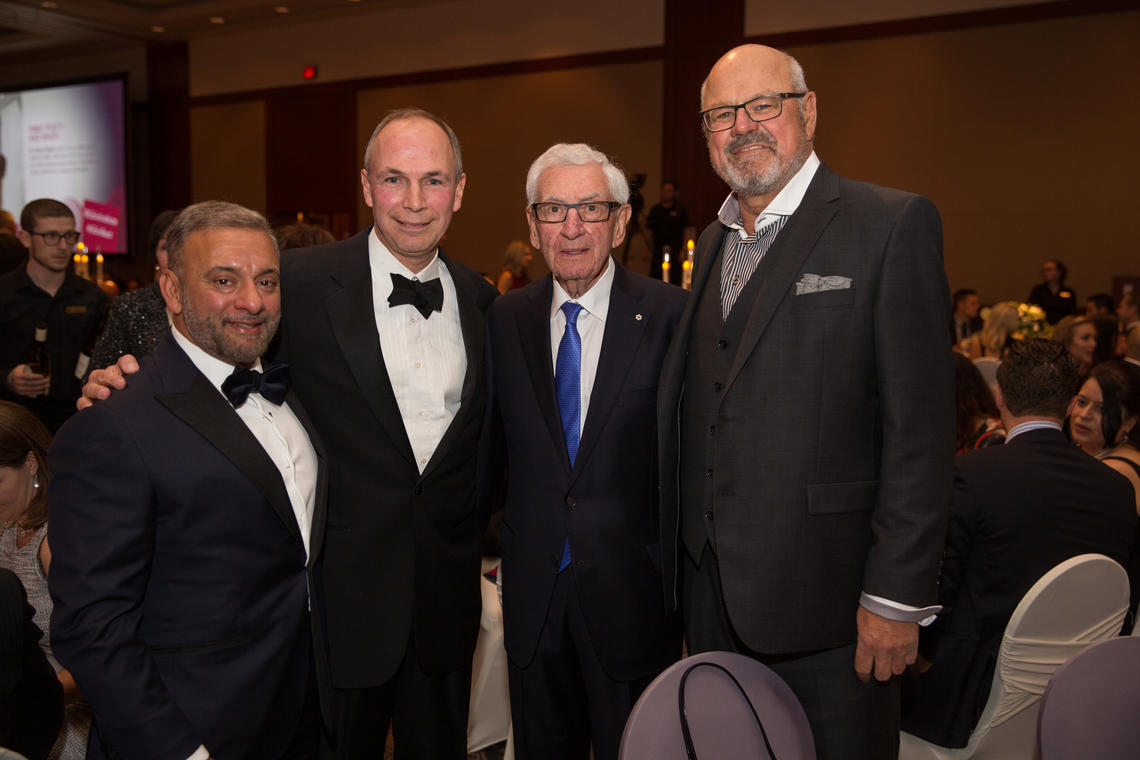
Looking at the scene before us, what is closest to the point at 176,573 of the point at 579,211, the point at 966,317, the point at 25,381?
the point at 579,211

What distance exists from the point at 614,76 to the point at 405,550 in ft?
34.0

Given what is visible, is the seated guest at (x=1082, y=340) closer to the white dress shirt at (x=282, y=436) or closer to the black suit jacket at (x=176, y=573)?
the white dress shirt at (x=282, y=436)

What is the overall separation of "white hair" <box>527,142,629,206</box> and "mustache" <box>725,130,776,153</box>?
39 centimetres

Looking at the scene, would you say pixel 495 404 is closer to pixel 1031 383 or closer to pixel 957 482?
pixel 957 482

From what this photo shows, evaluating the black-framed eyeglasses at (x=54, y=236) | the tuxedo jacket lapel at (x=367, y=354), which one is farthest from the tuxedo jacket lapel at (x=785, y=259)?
the black-framed eyeglasses at (x=54, y=236)

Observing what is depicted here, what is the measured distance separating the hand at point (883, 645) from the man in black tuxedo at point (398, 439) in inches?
37.8

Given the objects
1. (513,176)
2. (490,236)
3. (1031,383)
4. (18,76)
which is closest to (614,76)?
(513,176)

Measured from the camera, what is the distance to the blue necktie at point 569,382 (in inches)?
84.6

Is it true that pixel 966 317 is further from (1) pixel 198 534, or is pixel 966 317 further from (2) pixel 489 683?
(1) pixel 198 534

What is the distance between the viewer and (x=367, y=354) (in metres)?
2.06

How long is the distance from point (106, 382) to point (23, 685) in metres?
0.69

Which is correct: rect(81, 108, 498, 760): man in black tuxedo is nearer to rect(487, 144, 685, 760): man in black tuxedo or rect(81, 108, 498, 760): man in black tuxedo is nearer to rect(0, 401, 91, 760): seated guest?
rect(487, 144, 685, 760): man in black tuxedo

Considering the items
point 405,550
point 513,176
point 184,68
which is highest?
point 184,68

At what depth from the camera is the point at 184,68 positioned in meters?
15.3
